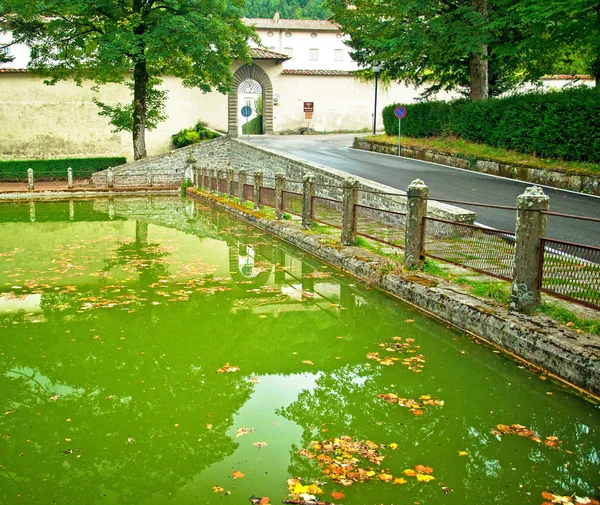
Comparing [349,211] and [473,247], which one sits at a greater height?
[349,211]

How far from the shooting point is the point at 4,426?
4.64 metres

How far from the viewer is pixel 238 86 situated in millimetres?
40062

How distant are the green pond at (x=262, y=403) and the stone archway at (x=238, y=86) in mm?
31967

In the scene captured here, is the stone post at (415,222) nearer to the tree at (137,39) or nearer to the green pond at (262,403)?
the green pond at (262,403)

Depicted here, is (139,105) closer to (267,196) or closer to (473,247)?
(267,196)

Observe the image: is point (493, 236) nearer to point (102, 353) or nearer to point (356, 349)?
point (356, 349)

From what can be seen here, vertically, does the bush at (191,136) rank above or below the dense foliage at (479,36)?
below

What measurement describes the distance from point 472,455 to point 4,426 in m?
3.53

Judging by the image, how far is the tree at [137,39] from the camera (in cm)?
2627

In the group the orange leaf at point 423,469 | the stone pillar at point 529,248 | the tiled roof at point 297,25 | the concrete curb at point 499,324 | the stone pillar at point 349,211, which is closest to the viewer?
the orange leaf at point 423,469

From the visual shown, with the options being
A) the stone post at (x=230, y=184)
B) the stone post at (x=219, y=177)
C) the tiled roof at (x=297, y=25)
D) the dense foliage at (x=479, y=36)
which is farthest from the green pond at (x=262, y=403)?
the tiled roof at (x=297, y=25)

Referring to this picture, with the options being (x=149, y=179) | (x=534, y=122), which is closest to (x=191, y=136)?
(x=149, y=179)

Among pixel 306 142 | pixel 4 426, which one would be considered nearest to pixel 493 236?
pixel 4 426

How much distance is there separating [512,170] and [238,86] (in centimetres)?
2530
